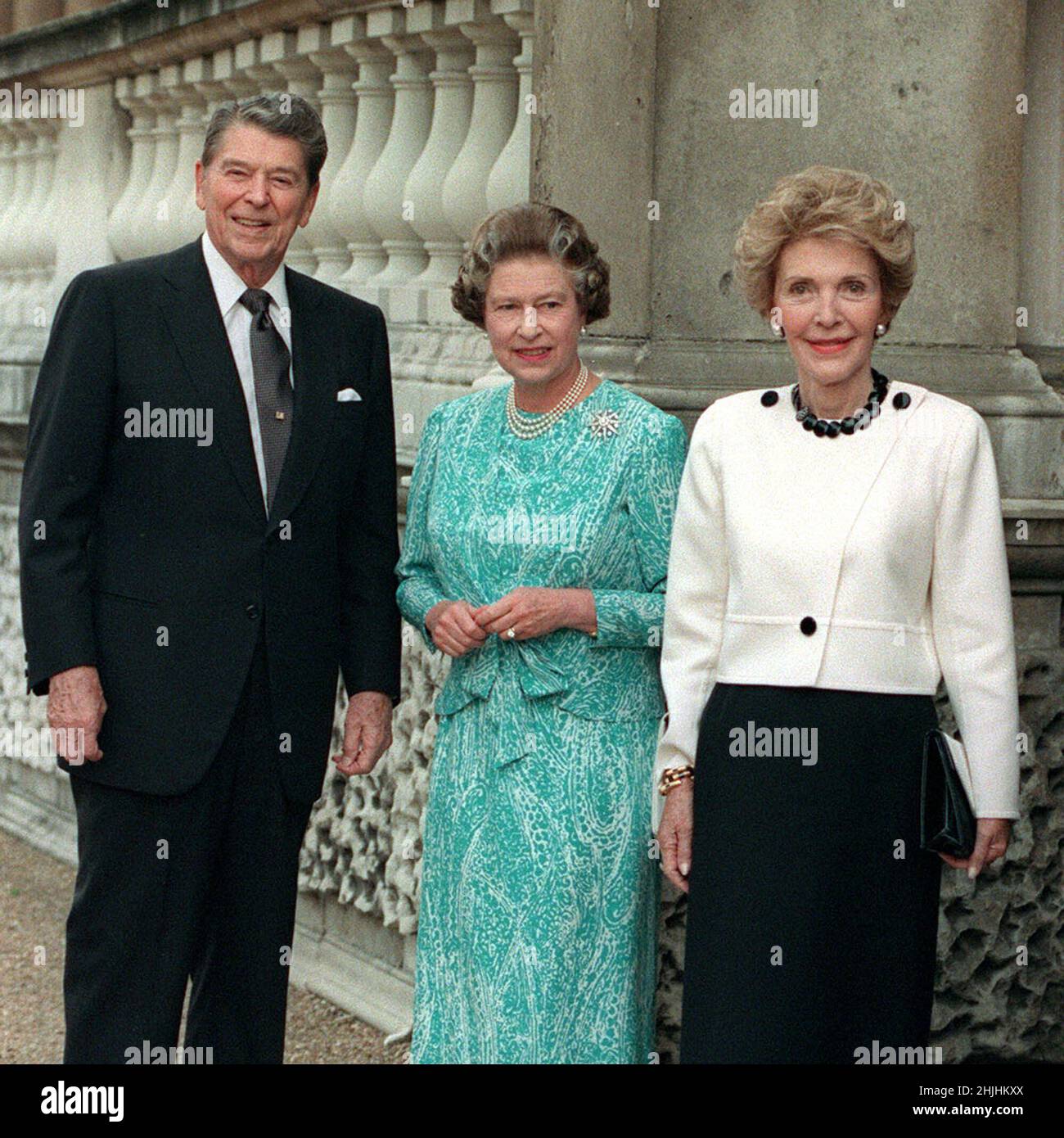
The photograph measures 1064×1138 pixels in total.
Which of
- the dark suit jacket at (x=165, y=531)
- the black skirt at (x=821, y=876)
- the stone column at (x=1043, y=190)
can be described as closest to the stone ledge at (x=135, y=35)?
the stone column at (x=1043, y=190)

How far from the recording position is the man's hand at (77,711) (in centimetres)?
417

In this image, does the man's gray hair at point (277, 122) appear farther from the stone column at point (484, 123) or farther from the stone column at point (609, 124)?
the stone column at point (484, 123)

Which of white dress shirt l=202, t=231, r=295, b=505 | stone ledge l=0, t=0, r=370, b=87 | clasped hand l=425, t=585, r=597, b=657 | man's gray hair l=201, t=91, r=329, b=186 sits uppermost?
stone ledge l=0, t=0, r=370, b=87

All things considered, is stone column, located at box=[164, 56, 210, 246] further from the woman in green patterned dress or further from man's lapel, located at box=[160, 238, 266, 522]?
the woman in green patterned dress

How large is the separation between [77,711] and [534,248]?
1.17 m

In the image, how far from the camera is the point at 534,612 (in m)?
4.14

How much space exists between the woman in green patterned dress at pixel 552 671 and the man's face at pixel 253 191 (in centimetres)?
35

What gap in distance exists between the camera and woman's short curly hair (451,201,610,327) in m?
4.18

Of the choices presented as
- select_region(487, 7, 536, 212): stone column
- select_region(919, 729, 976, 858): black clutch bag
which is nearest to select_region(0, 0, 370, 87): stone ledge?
select_region(487, 7, 536, 212): stone column

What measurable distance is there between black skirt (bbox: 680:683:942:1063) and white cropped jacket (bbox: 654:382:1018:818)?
7 cm

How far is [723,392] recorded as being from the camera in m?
5.20

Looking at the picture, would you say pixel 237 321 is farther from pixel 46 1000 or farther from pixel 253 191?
pixel 46 1000
